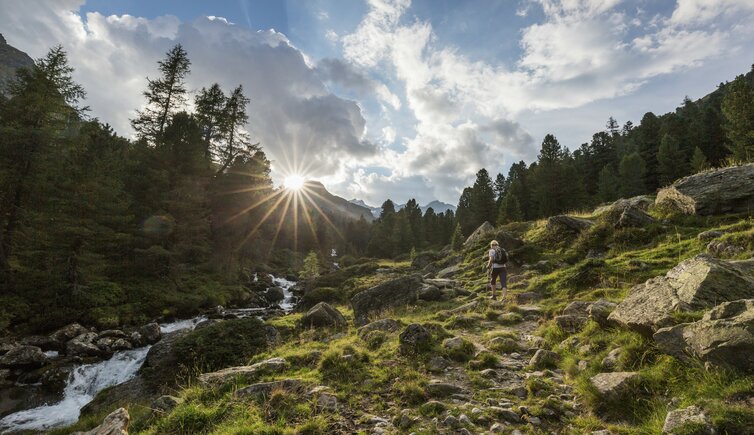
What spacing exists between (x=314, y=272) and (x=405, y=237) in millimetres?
43909

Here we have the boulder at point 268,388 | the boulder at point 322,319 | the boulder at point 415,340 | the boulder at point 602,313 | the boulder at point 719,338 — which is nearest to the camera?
the boulder at point 719,338

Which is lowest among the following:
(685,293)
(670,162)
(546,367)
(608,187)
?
(546,367)

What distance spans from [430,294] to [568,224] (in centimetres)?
1041

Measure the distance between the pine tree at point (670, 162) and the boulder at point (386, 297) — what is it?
2457 inches

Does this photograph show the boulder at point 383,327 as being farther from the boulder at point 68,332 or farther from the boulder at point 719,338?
the boulder at point 68,332

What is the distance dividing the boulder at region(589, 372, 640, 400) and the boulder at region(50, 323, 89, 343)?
25.8 m

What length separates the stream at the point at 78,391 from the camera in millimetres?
11797

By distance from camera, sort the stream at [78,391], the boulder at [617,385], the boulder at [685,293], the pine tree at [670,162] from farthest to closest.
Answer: the pine tree at [670,162]
the stream at [78,391]
the boulder at [685,293]
the boulder at [617,385]

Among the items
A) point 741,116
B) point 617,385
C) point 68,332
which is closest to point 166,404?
point 617,385

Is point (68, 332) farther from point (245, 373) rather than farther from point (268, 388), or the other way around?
point (268, 388)

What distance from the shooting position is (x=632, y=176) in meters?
62.6

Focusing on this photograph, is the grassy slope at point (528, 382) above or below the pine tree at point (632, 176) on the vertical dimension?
below

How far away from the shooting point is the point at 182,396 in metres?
7.93

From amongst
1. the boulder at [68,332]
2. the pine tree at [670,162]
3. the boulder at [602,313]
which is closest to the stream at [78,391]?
the boulder at [68,332]
